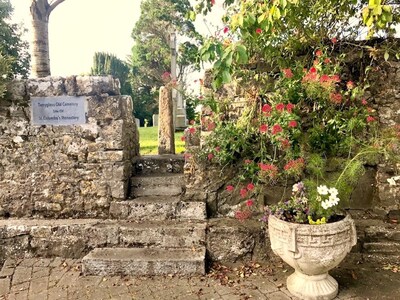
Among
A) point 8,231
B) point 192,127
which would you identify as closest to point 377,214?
point 192,127

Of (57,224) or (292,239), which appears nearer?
(292,239)

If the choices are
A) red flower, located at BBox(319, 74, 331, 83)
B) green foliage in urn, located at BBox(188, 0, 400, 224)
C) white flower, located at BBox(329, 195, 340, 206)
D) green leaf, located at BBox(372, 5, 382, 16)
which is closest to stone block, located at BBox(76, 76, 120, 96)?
green foliage in urn, located at BBox(188, 0, 400, 224)

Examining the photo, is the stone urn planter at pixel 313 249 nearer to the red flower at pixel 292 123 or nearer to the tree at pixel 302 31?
the red flower at pixel 292 123

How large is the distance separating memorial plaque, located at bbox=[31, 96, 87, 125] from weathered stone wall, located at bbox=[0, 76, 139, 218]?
57mm

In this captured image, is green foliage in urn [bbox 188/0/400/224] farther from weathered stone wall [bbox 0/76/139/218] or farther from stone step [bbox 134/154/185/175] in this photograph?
weathered stone wall [bbox 0/76/139/218]

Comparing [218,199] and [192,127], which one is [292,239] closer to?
[218,199]

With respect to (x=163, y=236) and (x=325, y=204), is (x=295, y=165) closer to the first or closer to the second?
(x=325, y=204)

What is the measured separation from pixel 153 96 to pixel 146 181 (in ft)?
57.0

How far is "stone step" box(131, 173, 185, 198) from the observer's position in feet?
13.9

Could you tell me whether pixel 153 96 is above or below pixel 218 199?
above

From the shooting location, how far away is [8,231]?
374cm

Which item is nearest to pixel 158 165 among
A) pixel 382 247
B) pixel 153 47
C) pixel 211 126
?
pixel 211 126

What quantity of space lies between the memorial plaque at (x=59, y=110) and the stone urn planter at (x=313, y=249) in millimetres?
2451

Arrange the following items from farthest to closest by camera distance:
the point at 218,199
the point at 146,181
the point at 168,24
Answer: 1. the point at 168,24
2. the point at 146,181
3. the point at 218,199
